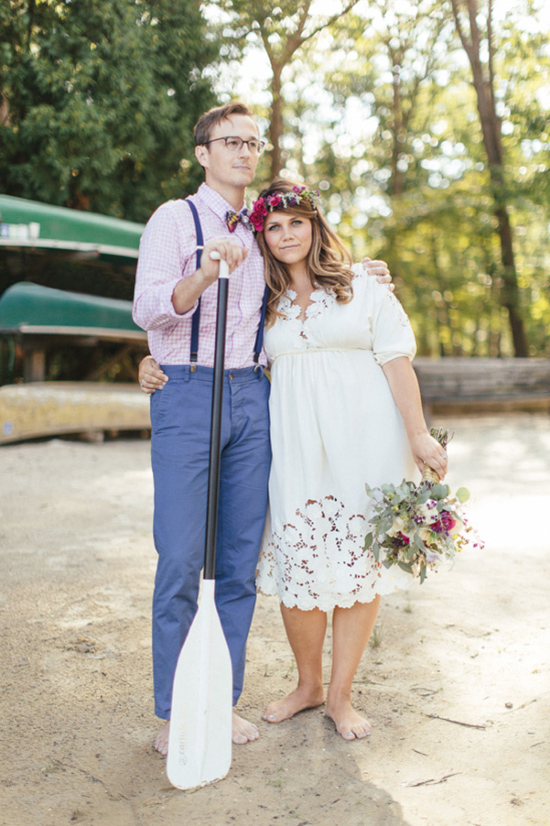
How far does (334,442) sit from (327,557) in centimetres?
40

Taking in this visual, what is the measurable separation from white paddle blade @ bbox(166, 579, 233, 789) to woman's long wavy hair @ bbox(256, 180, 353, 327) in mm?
1045

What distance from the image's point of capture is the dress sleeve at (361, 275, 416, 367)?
2.38 m

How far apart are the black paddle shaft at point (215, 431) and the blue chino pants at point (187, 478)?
0.46 ft

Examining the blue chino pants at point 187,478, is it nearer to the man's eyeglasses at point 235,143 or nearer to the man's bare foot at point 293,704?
the man's bare foot at point 293,704

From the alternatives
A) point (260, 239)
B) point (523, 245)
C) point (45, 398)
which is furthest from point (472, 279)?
point (260, 239)

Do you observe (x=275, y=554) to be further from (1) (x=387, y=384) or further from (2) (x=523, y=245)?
(2) (x=523, y=245)

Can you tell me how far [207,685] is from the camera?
82.4 inches

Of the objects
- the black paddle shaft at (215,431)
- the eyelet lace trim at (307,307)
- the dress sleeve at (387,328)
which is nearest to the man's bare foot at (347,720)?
the black paddle shaft at (215,431)

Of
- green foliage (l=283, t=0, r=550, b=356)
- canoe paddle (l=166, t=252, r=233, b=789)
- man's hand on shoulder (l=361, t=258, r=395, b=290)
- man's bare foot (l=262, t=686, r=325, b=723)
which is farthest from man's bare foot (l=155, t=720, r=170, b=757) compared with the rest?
green foliage (l=283, t=0, r=550, b=356)

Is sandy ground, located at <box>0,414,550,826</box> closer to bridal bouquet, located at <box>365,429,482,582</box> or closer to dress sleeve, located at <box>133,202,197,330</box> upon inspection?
bridal bouquet, located at <box>365,429,482,582</box>

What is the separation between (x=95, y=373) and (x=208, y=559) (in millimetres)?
10068

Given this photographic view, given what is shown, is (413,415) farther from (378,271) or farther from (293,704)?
(293,704)

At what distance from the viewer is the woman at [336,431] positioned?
93.3 inches

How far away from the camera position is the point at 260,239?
2.54 metres
